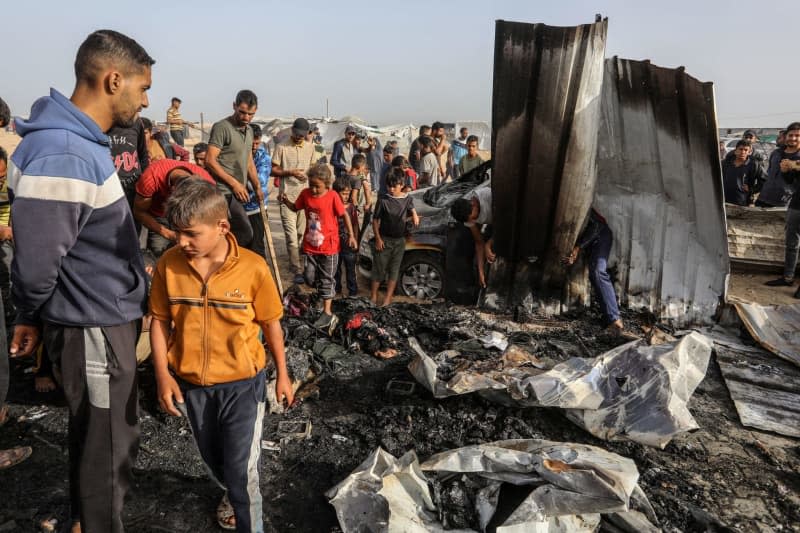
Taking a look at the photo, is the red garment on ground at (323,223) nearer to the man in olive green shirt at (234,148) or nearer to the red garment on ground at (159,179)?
the man in olive green shirt at (234,148)

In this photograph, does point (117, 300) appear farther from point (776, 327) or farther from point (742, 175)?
point (742, 175)

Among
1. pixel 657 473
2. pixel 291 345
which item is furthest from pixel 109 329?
pixel 657 473

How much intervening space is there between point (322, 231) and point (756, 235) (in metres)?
6.72

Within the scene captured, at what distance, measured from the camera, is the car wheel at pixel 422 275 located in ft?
20.1

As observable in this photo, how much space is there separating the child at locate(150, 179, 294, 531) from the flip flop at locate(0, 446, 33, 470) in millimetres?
1625

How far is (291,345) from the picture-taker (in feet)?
13.6

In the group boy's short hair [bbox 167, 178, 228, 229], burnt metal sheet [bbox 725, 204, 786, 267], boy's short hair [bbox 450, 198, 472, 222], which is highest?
boy's short hair [bbox 167, 178, 228, 229]

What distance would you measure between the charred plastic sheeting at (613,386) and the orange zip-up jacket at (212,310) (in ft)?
5.51

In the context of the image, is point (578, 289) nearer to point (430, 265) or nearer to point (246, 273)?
point (430, 265)

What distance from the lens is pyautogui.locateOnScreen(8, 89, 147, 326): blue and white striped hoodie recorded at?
5.59 feet

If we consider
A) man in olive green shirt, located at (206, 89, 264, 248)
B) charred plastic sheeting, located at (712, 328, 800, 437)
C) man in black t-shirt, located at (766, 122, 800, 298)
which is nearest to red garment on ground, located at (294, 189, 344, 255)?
man in olive green shirt, located at (206, 89, 264, 248)

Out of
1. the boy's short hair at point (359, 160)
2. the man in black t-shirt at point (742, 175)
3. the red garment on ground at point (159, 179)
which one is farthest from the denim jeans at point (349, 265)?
the man in black t-shirt at point (742, 175)

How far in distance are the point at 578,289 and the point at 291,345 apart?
3.33 m

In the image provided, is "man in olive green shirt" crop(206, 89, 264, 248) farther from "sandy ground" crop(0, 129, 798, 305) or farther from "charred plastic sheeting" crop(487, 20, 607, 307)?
"charred plastic sheeting" crop(487, 20, 607, 307)
